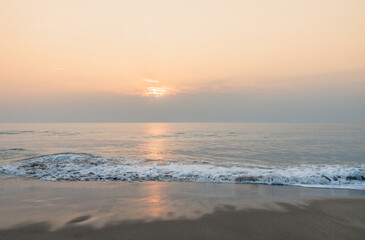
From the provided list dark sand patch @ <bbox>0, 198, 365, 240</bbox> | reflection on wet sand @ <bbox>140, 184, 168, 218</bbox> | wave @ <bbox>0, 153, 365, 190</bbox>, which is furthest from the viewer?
wave @ <bbox>0, 153, 365, 190</bbox>

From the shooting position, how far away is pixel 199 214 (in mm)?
5703

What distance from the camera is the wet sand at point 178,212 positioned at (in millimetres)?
4672

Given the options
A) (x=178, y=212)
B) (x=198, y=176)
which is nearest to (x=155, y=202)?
(x=178, y=212)

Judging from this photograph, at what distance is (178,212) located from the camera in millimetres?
5852

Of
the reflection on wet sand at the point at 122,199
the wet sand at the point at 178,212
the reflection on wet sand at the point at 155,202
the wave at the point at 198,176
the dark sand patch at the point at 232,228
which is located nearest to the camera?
the dark sand patch at the point at 232,228

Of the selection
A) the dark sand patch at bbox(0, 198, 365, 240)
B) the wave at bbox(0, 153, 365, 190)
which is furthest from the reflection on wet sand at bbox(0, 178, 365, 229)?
the wave at bbox(0, 153, 365, 190)

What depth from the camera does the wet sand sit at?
4.67m

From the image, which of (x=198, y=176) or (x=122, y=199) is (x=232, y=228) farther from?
(x=198, y=176)

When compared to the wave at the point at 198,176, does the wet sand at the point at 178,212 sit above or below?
above

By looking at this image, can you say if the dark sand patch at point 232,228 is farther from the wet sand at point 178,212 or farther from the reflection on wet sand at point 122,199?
the reflection on wet sand at point 122,199

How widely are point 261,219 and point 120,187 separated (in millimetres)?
5682

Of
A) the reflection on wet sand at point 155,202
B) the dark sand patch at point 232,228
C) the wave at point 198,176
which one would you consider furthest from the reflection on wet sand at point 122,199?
the wave at point 198,176

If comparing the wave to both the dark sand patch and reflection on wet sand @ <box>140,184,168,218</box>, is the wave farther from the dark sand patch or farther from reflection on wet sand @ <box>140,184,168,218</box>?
the dark sand patch

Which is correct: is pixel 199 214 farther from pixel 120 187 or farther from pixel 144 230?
pixel 120 187
